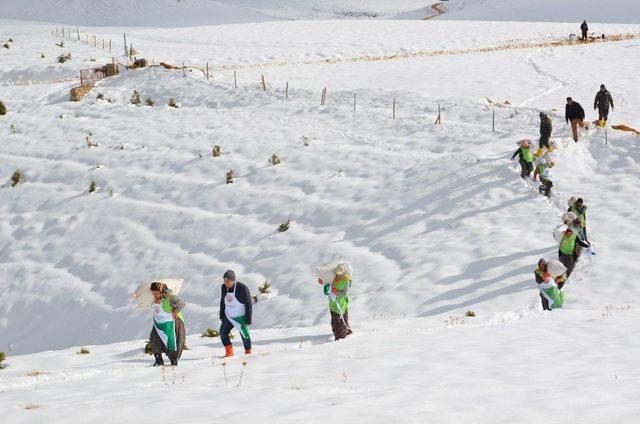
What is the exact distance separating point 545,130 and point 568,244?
6.81 meters

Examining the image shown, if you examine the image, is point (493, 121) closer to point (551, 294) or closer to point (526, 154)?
point (526, 154)

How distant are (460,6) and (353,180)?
59358mm

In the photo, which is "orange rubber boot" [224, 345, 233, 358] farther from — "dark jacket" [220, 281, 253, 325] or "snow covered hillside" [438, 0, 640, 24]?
"snow covered hillside" [438, 0, 640, 24]

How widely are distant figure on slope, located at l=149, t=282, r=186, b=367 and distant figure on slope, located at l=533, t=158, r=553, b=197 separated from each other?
1142 cm

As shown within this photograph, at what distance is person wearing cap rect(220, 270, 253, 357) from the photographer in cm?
1286

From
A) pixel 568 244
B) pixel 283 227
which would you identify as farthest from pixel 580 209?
pixel 283 227

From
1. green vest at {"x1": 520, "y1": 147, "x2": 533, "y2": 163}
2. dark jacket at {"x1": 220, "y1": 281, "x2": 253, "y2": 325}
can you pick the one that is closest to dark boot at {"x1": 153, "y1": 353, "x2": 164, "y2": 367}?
dark jacket at {"x1": 220, "y1": 281, "x2": 253, "y2": 325}

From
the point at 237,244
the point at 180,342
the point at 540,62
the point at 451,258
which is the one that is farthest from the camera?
the point at 540,62

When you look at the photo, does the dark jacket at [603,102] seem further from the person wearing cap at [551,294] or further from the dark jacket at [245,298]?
the dark jacket at [245,298]

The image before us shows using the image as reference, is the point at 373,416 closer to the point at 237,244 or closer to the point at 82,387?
the point at 82,387

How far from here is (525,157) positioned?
21.7 metres

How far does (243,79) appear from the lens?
36188mm

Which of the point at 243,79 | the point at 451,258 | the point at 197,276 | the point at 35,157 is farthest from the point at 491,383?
the point at 243,79

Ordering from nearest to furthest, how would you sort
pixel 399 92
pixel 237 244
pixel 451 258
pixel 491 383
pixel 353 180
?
1. pixel 491 383
2. pixel 451 258
3. pixel 237 244
4. pixel 353 180
5. pixel 399 92
